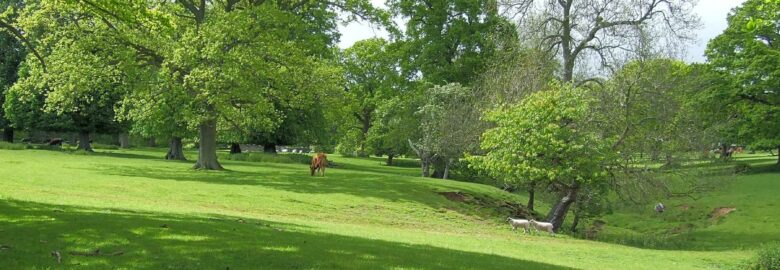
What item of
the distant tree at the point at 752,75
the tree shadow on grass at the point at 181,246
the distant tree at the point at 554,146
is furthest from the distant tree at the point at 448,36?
the tree shadow on grass at the point at 181,246

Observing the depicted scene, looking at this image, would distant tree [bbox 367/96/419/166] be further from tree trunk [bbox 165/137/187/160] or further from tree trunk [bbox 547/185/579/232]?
tree trunk [bbox 547/185/579/232]

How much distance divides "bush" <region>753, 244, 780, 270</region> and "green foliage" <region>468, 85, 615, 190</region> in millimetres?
9401

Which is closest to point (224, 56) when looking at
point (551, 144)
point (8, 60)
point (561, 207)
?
point (551, 144)

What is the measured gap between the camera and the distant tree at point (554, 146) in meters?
26.9

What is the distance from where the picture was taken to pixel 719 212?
119 feet

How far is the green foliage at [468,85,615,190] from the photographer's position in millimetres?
26859

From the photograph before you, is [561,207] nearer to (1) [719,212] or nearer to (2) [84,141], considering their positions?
(1) [719,212]

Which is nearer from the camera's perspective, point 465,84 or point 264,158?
point 465,84

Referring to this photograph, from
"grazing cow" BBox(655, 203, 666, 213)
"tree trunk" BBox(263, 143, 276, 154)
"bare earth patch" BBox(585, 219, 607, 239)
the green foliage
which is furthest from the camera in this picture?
"tree trunk" BBox(263, 143, 276, 154)

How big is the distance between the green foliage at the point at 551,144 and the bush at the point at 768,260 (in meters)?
9.40

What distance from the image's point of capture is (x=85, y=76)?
31.3 m

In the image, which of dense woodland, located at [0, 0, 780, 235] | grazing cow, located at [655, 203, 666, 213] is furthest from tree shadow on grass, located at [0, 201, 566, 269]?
grazing cow, located at [655, 203, 666, 213]

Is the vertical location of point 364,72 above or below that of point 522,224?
above

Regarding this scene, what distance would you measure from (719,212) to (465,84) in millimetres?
23952
